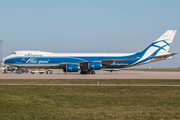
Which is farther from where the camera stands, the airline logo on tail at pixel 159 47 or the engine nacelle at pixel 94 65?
the airline logo on tail at pixel 159 47

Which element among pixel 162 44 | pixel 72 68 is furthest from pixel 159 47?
pixel 72 68

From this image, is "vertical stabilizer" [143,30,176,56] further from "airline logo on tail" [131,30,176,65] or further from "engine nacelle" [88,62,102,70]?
"engine nacelle" [88,62,102,70]

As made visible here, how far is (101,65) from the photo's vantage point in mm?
48969

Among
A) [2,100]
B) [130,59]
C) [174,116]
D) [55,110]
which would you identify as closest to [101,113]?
[55,110]

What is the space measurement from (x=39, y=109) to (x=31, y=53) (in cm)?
3913

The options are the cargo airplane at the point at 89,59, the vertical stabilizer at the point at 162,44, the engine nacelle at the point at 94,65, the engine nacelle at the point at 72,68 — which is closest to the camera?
the engine nacelle at the point at 72,68

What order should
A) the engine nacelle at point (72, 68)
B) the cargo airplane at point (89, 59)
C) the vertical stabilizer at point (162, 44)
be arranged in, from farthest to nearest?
the vertical stabilizer at point (162, 44) → the cargo airplane at point (89, 59) → the engine nacelle at point (72, 68)

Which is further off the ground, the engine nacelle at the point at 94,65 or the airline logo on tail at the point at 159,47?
the airline logo on tail at the point at 159,47

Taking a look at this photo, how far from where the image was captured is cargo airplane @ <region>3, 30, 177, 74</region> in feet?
158

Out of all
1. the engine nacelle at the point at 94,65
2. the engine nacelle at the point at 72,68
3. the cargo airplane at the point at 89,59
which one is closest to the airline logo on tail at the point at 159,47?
the cargo airplane at the point at 89,59

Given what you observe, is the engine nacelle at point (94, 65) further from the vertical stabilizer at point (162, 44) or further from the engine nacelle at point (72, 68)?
the vertical stabilizer at point (162, 44)

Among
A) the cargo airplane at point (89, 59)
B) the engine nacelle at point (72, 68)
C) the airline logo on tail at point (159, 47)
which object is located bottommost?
the engine nacelle at point (72, 68)

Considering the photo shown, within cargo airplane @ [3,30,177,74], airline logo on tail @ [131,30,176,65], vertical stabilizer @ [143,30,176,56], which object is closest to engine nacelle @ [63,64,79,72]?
cargo airplane @ [3,30,177,74]

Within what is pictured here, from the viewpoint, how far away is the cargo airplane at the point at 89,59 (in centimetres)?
4825
